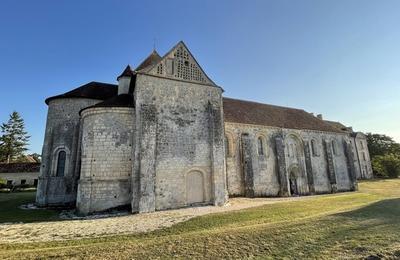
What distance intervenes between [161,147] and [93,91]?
30.6 ft

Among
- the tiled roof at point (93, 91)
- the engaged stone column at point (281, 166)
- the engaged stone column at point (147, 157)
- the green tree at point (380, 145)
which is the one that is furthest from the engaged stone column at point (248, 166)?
the green tree at point (380, 145)

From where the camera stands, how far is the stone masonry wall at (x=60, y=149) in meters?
16.6

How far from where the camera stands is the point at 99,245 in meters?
6.96

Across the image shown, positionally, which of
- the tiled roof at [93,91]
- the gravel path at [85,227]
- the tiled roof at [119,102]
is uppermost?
the tiled roof at [93,91]

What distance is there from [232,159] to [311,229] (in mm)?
12130

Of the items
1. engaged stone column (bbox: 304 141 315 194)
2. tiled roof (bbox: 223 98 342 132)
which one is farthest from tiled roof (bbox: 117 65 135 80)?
engaged stone column (bbox: 304 141 315 194)

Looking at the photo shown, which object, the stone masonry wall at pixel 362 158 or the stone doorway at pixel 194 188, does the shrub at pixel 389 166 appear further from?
the stone doorway at pixel 194 188

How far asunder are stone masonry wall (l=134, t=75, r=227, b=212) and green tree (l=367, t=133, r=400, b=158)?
5090 centimetres

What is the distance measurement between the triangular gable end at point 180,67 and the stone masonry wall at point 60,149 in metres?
7.14

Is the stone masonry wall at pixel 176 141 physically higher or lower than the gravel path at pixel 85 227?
higher

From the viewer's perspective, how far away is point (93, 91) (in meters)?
19.0

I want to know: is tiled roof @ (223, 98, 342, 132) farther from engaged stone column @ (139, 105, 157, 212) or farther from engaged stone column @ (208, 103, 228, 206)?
engaged stone column @ (139, 105, 157, 212)

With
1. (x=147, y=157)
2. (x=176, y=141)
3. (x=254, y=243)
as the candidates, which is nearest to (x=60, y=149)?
(x=147, y=157)

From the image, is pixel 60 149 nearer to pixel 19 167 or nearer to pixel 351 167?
pixel 19 167
